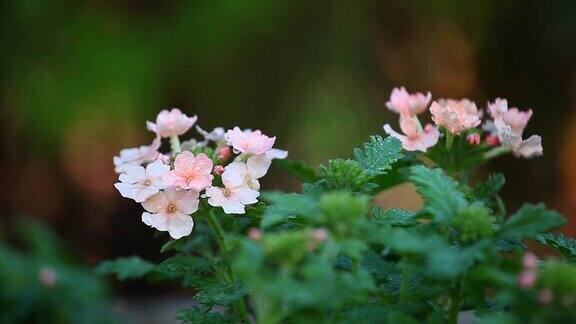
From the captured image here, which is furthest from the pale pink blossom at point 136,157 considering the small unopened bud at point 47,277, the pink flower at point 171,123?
the small unopened bud at point 47,277

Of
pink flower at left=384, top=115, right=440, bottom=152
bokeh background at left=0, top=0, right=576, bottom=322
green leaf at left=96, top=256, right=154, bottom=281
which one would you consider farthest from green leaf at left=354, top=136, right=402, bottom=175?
bokeh background at left=0, top=0, right=576, bottom=322

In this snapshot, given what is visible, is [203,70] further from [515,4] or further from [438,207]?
[438,207]

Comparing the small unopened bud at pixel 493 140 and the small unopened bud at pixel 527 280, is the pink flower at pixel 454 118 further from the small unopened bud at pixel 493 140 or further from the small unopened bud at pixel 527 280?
the small unopened bud at pixel 527 280

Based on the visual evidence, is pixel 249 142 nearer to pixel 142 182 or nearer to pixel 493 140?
pixel 142 182

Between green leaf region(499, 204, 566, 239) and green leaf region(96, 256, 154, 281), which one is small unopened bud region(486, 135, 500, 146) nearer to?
green leaf region(499, 204, 566, 239)

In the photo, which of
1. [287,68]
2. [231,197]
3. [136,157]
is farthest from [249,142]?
[287,68]

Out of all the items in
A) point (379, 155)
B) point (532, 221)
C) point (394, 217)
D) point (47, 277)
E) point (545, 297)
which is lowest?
point (545, 297)
